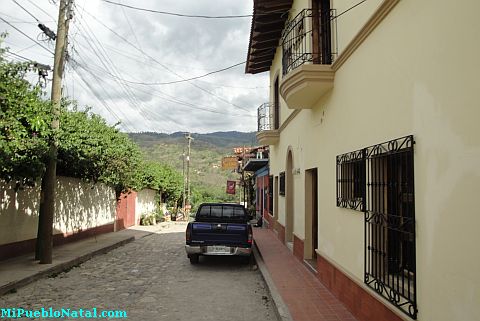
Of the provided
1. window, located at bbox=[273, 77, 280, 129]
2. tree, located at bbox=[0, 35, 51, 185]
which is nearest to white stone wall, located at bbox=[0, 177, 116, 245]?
tree, located at bbox=[0, 35, 51, 185]

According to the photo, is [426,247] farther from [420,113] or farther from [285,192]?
[285,192]

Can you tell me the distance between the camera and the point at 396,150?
4.00 m

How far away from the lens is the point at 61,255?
10.4 metres

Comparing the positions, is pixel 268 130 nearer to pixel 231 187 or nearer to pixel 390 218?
pixel 390 218

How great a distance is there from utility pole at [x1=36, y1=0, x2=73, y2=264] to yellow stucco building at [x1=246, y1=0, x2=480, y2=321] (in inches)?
216

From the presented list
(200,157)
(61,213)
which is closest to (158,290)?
(61,213)

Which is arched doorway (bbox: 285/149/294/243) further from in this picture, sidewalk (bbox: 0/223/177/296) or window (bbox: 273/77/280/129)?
sidewalk (bbox: 0/223/177/296)

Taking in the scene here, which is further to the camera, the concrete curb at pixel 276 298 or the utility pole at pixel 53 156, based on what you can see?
the utility pole at pixel 53 156

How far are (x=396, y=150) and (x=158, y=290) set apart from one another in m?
5.29

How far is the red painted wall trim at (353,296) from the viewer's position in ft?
14.3

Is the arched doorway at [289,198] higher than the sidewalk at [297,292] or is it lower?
higher

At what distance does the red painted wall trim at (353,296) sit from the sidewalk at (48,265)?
5.72 meters

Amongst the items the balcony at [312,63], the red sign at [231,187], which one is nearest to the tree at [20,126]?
the balcony at [312,63]

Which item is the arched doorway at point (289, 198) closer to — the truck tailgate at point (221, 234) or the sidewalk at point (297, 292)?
the sidewalk at point (297, 292)
